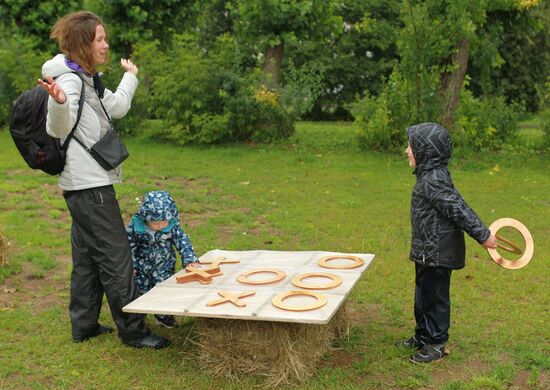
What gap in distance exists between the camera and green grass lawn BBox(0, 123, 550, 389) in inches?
163

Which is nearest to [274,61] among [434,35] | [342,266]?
[434,35]

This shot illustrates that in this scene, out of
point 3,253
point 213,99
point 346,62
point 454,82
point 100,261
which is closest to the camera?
point 100,261

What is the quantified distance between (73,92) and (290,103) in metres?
10.1

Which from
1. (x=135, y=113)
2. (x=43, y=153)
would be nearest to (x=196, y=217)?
(x=43, y=153)

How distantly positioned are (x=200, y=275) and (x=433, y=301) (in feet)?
5.01

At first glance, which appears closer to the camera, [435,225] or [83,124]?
[435,225]

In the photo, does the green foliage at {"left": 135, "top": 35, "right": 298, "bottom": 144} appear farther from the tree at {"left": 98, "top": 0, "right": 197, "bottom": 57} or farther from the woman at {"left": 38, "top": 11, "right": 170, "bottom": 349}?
the woman at {"left": 38, "top": 11, "right": 170, "bottom": 349}

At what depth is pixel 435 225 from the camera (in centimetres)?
404

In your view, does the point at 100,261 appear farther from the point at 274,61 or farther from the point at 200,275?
the point at 274,61

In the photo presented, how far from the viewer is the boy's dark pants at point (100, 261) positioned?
4.27 m

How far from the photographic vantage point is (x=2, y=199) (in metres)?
9.03

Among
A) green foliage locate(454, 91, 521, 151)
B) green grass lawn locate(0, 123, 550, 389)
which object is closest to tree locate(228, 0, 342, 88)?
green grass lawn locate(0, 123, 550, 389)

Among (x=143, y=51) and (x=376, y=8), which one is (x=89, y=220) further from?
(x=376, y=8)

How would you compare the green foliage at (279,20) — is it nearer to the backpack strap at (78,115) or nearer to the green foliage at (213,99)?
the green foliage at (213,99)
